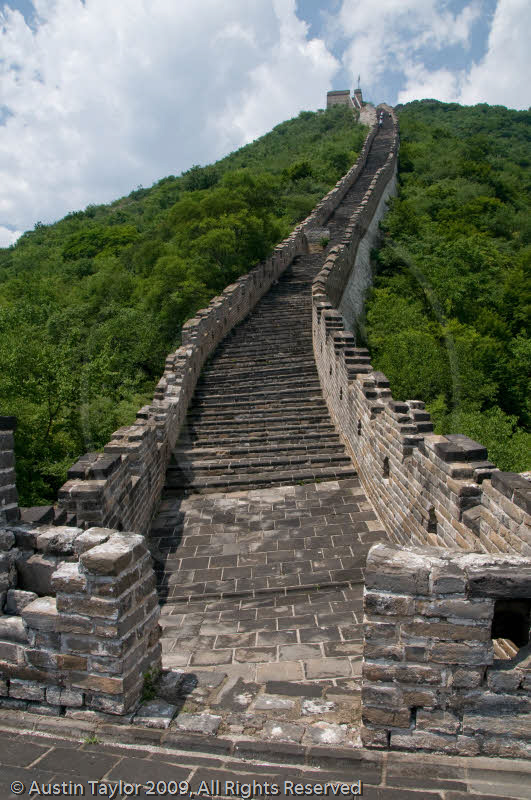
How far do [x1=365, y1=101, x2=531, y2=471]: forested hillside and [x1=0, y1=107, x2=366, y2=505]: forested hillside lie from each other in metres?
5.46

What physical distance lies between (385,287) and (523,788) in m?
21.7

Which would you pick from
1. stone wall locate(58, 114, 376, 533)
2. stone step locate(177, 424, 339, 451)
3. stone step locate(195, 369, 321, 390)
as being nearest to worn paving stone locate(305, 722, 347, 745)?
stone wall locate(58, 114, 376, 533)

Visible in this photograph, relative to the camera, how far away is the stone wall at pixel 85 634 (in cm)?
338

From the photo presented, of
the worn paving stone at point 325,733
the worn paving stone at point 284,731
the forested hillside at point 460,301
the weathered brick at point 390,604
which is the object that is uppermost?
the forested hillside at point 460,301

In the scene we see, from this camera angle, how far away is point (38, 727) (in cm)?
337

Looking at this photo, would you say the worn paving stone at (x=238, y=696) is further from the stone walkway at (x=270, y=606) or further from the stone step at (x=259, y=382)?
the stone step at (x=259, y=382)

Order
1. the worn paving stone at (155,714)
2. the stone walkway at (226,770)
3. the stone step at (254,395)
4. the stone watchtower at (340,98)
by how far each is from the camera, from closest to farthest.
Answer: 1. the stone walkway at (226,770)
2. the worn paving stone at (155,714)
3. the stone step at (254,395)
4. the stone watchtower at (340,98)

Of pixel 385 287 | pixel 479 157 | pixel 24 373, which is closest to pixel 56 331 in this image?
pixel 24 373

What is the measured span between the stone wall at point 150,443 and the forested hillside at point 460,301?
462 centimetres

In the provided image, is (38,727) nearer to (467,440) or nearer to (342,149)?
(467,440)

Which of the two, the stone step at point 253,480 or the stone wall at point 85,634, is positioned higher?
the stone wall at point 85,634

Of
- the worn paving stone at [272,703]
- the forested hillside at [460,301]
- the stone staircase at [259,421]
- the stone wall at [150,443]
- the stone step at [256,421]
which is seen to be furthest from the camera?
the forested hillside at [460,301]

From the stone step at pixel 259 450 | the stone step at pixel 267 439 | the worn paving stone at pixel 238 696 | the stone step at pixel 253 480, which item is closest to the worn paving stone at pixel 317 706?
the worn paving stone at pixel 238 696

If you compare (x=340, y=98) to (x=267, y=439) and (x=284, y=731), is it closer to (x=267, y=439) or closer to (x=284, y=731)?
(x=267, y=439)
